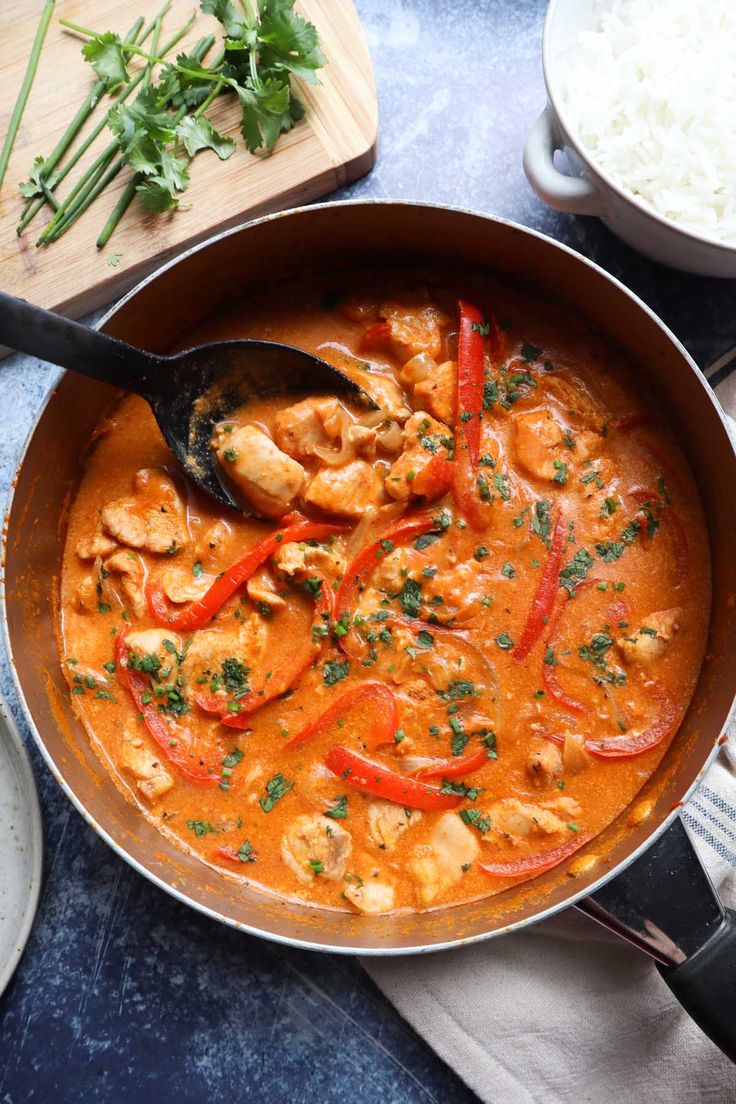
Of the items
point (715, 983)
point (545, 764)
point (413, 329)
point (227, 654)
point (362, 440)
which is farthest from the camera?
point (413, 329)

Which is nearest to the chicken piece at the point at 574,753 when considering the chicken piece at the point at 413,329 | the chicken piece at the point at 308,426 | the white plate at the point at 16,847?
the chicken piece at the point at 308,426

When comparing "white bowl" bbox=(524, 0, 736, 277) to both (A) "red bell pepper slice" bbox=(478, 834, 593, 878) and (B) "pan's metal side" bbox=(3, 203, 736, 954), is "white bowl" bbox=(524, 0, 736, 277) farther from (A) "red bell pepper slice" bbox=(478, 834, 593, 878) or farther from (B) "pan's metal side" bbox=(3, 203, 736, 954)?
(A) "red bell pepper slice" bbox=(478, 834, 593, 878)

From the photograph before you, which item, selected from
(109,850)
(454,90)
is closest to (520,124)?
(454,90)

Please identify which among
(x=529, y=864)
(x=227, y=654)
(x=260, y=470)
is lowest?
(x=529, y=864)

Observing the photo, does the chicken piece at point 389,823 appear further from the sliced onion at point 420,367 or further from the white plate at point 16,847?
the sliced onion at point 420,367

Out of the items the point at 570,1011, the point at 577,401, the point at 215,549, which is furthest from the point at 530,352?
the point at 570,1011

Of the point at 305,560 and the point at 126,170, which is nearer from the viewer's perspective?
the point at 305,560

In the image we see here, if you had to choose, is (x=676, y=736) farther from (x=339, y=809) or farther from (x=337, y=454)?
(x=337, y=454)

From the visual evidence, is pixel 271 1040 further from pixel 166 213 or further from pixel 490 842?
pixel 166 213
